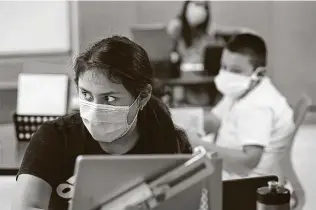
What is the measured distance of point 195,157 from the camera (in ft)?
3.20

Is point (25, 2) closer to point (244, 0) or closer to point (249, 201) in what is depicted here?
point (244, 0)

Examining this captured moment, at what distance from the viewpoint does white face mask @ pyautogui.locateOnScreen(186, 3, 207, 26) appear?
119 inches

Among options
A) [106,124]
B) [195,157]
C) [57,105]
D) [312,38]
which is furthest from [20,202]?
[312,38]

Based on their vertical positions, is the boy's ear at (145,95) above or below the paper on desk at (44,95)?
above

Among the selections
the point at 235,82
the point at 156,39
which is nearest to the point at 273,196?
the point at 235,82

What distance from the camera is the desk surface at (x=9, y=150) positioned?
1.73 m

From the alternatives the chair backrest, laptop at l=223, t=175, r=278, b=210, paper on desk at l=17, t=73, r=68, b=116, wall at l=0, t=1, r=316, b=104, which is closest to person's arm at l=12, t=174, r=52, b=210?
laptop at l=223, t=175, r=278, b=210

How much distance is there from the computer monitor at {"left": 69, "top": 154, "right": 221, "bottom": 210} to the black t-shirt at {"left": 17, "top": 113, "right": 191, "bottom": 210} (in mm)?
403

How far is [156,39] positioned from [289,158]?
114 centimetres

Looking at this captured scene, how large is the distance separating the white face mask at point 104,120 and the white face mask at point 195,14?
164 centimetres

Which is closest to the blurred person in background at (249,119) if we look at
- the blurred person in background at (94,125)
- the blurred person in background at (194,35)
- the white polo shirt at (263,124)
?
the white polo shirt at (263,124)

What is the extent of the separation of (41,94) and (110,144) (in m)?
0.59

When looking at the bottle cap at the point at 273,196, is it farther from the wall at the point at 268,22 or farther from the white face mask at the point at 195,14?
the white face mask at the point at 195,14

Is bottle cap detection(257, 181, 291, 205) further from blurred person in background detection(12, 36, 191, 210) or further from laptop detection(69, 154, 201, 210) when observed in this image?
blurred person in background detection(12, 36, 191, 210)
